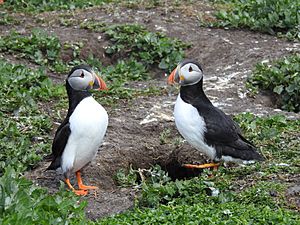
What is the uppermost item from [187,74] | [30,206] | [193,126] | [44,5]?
[30,206]

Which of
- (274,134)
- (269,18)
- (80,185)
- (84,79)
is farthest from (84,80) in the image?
(269,18)

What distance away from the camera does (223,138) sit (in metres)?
7.17

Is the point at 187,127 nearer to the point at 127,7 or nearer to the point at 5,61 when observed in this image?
the point at 5,61

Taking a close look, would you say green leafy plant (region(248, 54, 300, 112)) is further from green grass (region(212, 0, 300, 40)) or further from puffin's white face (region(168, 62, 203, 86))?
puffin's white face (region(168, 62, 203, 86))

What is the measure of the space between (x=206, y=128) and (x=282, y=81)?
7.65 feet

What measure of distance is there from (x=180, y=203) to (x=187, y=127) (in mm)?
1035

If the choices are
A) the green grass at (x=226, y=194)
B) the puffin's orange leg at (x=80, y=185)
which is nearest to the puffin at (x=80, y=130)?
the puffin's orange leg at (x=80, y=185)

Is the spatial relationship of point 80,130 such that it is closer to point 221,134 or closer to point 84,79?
point 84,79

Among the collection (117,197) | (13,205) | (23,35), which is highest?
(13,205)

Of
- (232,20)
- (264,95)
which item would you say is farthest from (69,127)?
(232,20)

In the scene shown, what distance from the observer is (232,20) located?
11.3 metres

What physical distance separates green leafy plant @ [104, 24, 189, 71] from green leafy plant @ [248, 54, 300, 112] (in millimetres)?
1319

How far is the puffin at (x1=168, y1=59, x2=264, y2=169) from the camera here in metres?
7.12

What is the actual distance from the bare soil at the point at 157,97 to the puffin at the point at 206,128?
558mm
